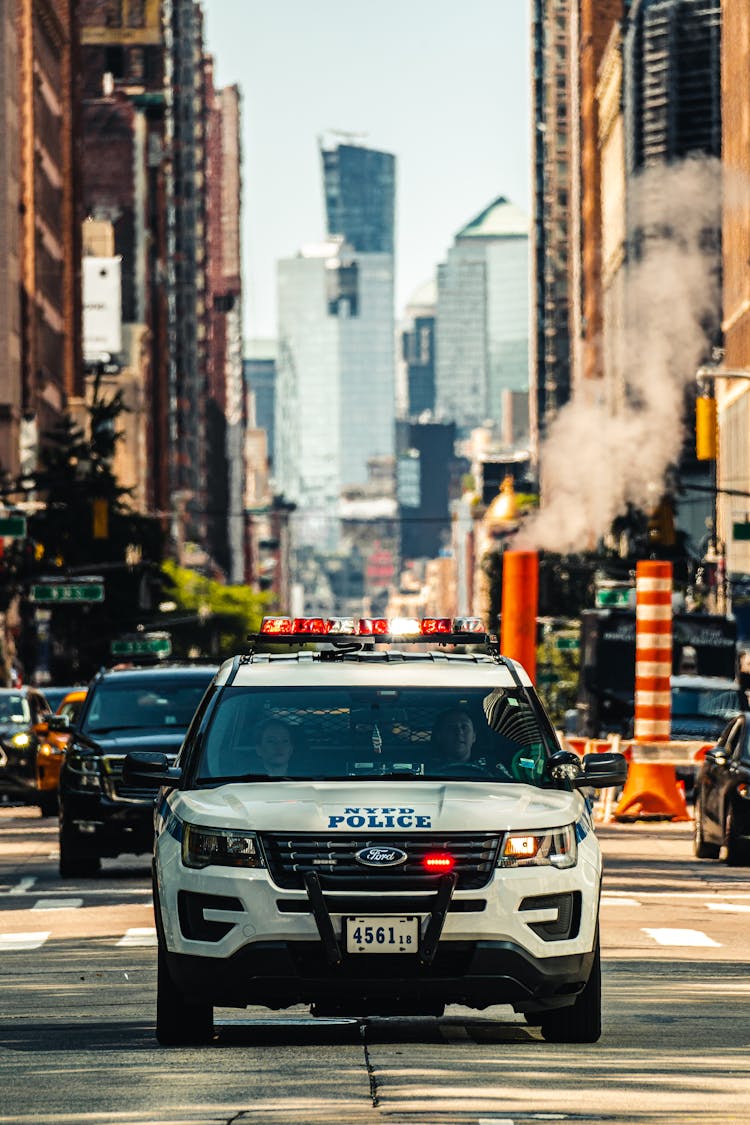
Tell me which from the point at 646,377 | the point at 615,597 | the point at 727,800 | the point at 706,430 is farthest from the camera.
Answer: the point at 646,377

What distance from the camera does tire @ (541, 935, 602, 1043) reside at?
11.2m

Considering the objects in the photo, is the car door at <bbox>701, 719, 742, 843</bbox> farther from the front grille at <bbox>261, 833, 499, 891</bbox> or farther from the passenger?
the front grille at <bbox>261, 833, 499, 891</bbox>

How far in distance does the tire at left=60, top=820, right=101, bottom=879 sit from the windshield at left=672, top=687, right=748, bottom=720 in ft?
59.3

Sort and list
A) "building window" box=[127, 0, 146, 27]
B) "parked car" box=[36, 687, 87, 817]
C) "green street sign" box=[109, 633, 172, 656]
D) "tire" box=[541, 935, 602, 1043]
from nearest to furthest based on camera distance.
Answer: "tire" box=[541, 935, 602, 1043], "parked car" box=[36, 687, 87, 817], "green street sign" box=[109, 633, 172, 656], "building window" box=[127, 0, 146, 27]

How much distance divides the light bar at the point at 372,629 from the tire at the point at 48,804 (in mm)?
23410

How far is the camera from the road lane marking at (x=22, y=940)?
54.9 ft

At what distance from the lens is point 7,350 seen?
91.8 metres

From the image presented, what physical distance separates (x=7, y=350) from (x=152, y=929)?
7544 cm

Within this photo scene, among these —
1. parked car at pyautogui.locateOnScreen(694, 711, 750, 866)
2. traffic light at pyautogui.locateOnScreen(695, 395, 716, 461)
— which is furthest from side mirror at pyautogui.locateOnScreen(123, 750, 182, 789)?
traffic light at pyautogui.locateOnScreen(695, 395, 716, 461)

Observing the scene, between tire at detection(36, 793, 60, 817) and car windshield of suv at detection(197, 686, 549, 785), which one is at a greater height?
car windshield of suv at detection(197, 686, 549, 785)

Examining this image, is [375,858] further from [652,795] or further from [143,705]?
[652,795]

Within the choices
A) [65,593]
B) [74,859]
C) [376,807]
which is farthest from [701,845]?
[65,593]

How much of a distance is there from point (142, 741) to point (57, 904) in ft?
10.5

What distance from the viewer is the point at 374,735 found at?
465 inches
